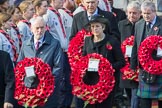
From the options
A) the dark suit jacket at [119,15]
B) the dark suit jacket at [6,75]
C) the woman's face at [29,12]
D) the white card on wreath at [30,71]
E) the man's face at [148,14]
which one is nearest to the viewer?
the dark suit jacket at [6,75]

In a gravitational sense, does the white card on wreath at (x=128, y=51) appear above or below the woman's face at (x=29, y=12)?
below

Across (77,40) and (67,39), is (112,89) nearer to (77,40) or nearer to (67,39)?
(77,40)

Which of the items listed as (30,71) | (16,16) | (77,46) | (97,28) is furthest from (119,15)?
(30,71)

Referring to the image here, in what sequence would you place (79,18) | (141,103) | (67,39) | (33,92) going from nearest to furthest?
(33,92), (141,103), (79,18), (67,39)

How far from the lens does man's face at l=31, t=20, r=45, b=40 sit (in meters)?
12.3

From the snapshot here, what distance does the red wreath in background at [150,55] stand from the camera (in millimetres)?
12812

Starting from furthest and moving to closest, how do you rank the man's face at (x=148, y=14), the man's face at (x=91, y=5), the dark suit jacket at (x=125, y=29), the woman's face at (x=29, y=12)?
1. the woman's face at (x=29, y=12)
2. the dark suit jacket at (x=125, y=29)
3. the man's face at (x=91, y=5)
4. the man's face at (x=148, y=14)

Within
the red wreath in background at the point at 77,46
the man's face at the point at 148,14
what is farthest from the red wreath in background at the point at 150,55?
the red wreath in background at the point at 77,46

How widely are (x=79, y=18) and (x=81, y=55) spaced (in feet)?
3.10

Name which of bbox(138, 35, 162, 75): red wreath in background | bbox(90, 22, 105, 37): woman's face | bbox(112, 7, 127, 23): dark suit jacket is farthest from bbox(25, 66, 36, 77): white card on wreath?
bbox(112, 7, 127, 23): dark suit jacket

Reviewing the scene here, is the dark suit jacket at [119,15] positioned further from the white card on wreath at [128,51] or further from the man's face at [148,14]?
the man's face at [148,14]

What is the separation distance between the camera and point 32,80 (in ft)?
40.4

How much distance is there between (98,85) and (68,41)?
2.72 metres

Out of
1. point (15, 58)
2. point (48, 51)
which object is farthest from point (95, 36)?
point (15, 58)
